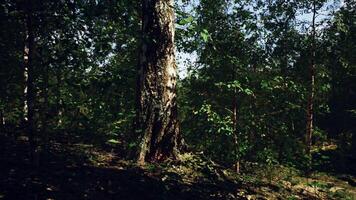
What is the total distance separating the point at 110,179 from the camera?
6.86 metres

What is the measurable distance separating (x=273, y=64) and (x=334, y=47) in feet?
16.8

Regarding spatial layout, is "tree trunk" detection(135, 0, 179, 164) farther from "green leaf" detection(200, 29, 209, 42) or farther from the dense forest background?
"green leaf" detection(200, 29, 209, 42)

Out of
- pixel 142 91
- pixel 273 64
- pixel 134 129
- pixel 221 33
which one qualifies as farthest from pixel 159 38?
pixel 273 64

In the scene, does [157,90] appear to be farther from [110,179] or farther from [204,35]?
[204,35]

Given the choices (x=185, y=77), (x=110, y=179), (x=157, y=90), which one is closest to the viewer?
(x=110, y=179)

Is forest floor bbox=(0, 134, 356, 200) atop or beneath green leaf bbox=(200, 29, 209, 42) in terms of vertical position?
beneath

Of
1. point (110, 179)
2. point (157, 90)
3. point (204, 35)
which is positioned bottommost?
point (110, 179)

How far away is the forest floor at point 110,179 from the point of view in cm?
584

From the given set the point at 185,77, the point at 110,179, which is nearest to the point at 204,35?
the point at 110,179

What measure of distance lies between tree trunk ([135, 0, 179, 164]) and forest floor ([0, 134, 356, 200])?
450 millimetres

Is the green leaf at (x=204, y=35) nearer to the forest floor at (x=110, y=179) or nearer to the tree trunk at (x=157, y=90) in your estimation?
the tree trunk at (x=157, y=90)

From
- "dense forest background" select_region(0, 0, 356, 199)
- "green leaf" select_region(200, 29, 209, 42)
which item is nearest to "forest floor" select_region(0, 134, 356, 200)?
"dense forest background" select_region(0, 0, 356, 199)

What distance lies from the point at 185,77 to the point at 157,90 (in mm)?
6442

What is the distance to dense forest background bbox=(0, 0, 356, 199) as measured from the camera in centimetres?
513
